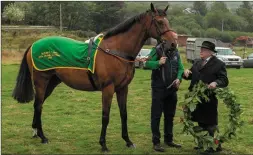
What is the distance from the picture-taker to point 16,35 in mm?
42969

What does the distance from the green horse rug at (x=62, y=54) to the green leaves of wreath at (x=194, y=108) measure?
166 centimetres

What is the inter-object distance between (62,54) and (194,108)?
8.02ft

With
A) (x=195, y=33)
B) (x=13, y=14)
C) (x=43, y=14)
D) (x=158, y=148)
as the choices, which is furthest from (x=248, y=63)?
(x=43, y=14)

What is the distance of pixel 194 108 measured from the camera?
547cm

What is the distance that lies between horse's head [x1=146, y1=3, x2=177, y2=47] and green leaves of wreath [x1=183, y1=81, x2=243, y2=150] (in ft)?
2.73

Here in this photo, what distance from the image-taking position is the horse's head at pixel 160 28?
17.9 ft

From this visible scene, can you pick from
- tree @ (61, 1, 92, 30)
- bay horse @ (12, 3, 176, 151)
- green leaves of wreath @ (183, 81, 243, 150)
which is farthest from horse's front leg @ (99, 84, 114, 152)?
tree @ (61, 1, 92, 30)

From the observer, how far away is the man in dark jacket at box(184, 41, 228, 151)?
5609 mm

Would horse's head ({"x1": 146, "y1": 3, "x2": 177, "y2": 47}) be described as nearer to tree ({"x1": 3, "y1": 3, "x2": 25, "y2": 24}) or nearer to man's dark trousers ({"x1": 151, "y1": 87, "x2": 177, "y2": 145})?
man's dark trousers ({"x1": 151, "y1": 87, "x2": 177, "y2": 145})

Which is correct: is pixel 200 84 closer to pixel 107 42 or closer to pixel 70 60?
pixel 107 42

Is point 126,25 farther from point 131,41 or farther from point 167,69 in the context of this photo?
point 167,69

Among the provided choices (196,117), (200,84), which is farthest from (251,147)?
(200,84)

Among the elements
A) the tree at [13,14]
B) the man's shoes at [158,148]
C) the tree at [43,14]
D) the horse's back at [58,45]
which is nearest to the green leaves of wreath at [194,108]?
the man's shoes at [158,148]

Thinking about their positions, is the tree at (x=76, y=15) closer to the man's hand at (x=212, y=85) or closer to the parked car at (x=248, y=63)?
the parked car at (x=248, y=63)
